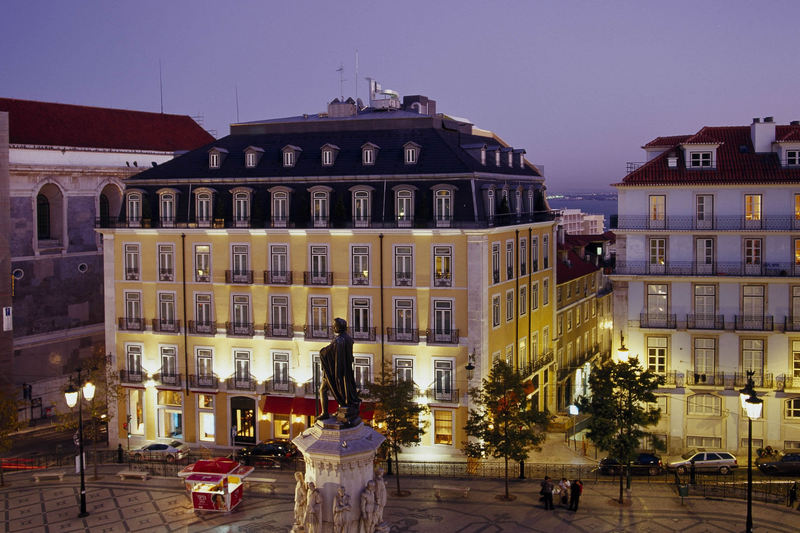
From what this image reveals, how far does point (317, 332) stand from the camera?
4959 cm

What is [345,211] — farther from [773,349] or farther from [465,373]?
[773,349]

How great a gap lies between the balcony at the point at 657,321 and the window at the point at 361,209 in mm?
16413

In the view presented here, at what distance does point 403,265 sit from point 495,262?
5227 mm

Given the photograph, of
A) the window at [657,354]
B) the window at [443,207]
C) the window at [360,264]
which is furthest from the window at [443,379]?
the window at [657,354]

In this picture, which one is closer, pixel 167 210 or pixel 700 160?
pixel 700 160

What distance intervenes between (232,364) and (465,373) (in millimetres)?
14187

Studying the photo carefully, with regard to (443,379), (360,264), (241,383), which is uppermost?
(360,264)

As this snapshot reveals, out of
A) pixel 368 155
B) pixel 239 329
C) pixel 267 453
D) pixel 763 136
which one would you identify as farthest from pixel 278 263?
pixel 763 136

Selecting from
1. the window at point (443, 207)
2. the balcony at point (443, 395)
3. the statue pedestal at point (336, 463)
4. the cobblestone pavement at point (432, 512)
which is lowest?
the cobblestone pavement at point (432, 512)

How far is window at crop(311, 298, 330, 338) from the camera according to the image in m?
49.5

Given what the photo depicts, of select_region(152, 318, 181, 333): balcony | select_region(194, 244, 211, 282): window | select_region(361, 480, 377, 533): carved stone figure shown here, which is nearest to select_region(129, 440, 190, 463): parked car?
select_region(152, 318, 181, 333): balcony

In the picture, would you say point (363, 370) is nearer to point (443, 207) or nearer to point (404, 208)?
point (404, 208)

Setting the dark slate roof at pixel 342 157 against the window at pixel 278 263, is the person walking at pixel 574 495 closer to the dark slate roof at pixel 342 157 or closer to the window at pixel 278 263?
the dark slate roof at pixel 342 157

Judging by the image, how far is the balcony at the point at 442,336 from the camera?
47000 mm
